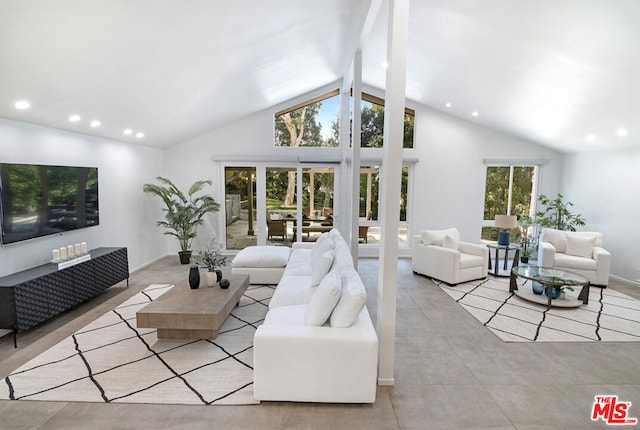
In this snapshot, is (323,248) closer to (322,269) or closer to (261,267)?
(322,269)

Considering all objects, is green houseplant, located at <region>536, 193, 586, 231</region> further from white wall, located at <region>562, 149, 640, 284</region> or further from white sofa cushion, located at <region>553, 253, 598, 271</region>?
white sofa cushion, located at <region>553, 253, 598, 271</region>

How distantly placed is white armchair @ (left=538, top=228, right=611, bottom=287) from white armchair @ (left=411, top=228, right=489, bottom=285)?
1026mm

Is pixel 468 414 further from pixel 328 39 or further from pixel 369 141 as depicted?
pixel 369 141

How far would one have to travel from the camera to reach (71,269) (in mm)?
3994

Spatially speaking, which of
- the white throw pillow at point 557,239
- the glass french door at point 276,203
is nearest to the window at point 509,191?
the white throw pillow at point 557,239

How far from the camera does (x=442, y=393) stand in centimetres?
268

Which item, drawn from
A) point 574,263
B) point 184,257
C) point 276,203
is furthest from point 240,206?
point 574,263

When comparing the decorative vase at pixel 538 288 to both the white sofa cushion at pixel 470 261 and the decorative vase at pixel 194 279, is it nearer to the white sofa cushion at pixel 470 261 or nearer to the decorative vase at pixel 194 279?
the white sofa cushion at pixel 470 261

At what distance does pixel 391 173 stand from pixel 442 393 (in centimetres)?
178

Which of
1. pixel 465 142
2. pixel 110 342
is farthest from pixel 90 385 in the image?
pixel 465 142

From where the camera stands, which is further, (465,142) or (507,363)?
(465,142)

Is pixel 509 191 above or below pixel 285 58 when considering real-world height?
below

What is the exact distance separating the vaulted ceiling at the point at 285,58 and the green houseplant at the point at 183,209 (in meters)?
1.01

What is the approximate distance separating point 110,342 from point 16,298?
0.93m
